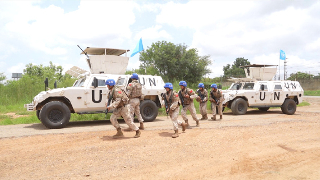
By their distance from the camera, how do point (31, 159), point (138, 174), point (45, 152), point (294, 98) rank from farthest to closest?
point (294, 98) < point (45, 152) < point (31, 159) < point (138, 174)

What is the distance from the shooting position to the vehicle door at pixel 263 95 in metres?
13.1

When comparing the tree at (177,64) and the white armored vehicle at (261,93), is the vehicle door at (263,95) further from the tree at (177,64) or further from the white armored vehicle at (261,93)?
the tree at (177,64)

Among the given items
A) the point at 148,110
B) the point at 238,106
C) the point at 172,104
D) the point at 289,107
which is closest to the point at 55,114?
the point at 148,110

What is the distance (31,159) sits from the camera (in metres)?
5.17

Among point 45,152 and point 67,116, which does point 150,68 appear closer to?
point 67,116

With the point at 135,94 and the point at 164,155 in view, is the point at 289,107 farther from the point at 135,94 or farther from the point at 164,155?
the point at 164,155

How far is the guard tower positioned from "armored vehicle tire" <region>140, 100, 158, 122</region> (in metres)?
1.70

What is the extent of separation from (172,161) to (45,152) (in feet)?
8.84

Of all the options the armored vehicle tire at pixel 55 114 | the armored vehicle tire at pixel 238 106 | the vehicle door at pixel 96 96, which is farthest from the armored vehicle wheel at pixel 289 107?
the armored vehicle tire at pixel 55 114

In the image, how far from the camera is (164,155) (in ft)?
17.5

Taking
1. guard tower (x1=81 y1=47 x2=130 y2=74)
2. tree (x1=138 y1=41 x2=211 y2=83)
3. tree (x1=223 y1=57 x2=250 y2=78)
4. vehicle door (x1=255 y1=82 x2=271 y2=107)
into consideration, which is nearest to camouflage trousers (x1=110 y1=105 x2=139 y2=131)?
guard tower (x1=81 y1=47 x2=130 y2=74)

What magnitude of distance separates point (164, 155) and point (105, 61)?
18.7 feet

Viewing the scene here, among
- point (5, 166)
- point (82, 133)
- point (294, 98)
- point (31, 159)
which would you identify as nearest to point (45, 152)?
point (31, 159)

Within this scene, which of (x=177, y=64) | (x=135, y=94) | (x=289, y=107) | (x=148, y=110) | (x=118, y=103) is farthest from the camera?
(x=177, y=64)
